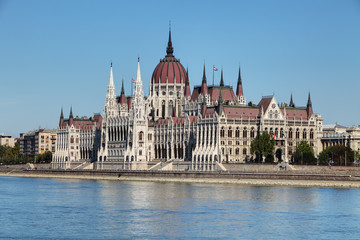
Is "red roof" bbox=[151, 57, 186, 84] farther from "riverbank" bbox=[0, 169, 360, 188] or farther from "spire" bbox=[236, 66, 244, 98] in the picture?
"riverbank" bbox=[0, 169, 360, 188]

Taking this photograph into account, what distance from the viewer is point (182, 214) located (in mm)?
81312

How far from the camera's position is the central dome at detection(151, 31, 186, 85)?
19150 centimetres

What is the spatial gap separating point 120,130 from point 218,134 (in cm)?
3343

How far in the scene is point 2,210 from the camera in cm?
8562

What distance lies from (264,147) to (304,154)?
7.30m

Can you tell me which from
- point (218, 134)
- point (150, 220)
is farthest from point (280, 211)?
point (218, 134)

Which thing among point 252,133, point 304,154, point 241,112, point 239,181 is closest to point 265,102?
point 241,112

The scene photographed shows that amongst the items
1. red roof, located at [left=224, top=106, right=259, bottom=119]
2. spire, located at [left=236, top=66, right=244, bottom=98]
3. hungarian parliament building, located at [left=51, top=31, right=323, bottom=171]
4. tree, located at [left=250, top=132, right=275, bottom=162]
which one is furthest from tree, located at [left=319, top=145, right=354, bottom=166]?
spire, located at [left=236, top=66, right=244, bottom=98]

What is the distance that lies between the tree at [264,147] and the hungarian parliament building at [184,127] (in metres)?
3.86

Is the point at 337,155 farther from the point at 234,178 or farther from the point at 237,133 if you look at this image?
the point at 234,178

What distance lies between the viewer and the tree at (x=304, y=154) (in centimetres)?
14888

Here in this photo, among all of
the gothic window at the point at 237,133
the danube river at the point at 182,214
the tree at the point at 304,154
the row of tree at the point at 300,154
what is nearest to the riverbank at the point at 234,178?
the danube river at the point at 182,214

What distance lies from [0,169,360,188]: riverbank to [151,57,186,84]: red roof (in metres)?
33.4

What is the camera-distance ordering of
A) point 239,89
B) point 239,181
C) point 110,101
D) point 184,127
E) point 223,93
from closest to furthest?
point 239,181 < point 184,127 < point 223,93 < point 239,89 < point 110,101
